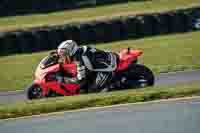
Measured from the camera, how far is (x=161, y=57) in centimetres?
1959

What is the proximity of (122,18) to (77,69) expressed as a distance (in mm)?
8315

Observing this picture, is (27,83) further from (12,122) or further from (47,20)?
(47,20)

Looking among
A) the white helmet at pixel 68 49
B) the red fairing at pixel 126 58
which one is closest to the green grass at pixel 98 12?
the white helmet at pixel 68 49

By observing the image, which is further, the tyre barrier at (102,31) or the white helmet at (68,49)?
the tyre barrier at (102,31)

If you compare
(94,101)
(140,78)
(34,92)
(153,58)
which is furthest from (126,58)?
(153,58)

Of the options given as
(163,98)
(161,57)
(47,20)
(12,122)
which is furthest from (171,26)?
(12,122)

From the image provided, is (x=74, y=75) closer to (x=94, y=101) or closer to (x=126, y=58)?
(x=126, y=58)

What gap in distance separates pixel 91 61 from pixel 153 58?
16.7 ft

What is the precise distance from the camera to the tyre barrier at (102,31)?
72.8 feet

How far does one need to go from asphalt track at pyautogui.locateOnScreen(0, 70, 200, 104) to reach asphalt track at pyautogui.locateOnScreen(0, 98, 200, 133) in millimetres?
4556

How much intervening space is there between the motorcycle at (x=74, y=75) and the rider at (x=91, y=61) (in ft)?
0.39

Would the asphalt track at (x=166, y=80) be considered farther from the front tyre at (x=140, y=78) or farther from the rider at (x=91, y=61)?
the rider at (x=91, y=61)

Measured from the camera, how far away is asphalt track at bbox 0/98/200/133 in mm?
8930

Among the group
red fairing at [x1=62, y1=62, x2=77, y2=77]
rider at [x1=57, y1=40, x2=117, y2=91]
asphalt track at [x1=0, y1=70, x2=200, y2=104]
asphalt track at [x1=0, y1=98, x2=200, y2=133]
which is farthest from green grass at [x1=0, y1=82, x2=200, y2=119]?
asphalt track at [x1=0, y1=70, x2=200, y2=104]
